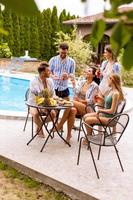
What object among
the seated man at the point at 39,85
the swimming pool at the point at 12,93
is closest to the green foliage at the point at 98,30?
the seated man at the point at 39,85

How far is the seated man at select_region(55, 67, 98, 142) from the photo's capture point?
7.00m

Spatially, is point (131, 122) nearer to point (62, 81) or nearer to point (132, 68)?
point (62, 81)

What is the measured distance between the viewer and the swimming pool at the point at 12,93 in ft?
40.5

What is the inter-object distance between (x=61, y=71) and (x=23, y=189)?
9.85 feet

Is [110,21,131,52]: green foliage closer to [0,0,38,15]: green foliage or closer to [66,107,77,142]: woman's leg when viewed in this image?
[0,0,38,15]: green foliage

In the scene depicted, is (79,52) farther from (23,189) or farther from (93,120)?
(23,189)

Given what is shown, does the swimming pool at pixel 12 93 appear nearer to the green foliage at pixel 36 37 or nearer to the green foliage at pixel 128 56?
the green foliage at pixel 36 37

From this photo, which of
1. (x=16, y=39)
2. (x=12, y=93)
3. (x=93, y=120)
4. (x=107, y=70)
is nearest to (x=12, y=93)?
(x=12, y=93)

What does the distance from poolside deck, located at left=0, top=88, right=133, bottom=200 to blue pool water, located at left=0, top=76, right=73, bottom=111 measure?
491cm

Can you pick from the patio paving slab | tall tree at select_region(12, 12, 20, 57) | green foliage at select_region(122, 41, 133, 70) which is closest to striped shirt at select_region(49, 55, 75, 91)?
the patio paving slab

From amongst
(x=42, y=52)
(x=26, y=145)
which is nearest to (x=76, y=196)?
(x=26, y=145)

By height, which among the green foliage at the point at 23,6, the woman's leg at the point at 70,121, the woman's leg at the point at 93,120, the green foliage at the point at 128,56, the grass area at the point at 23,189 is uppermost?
the green foliage at the point at 23,6

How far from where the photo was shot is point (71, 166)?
18.4 ft

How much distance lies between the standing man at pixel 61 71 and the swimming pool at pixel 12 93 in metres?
4.17
